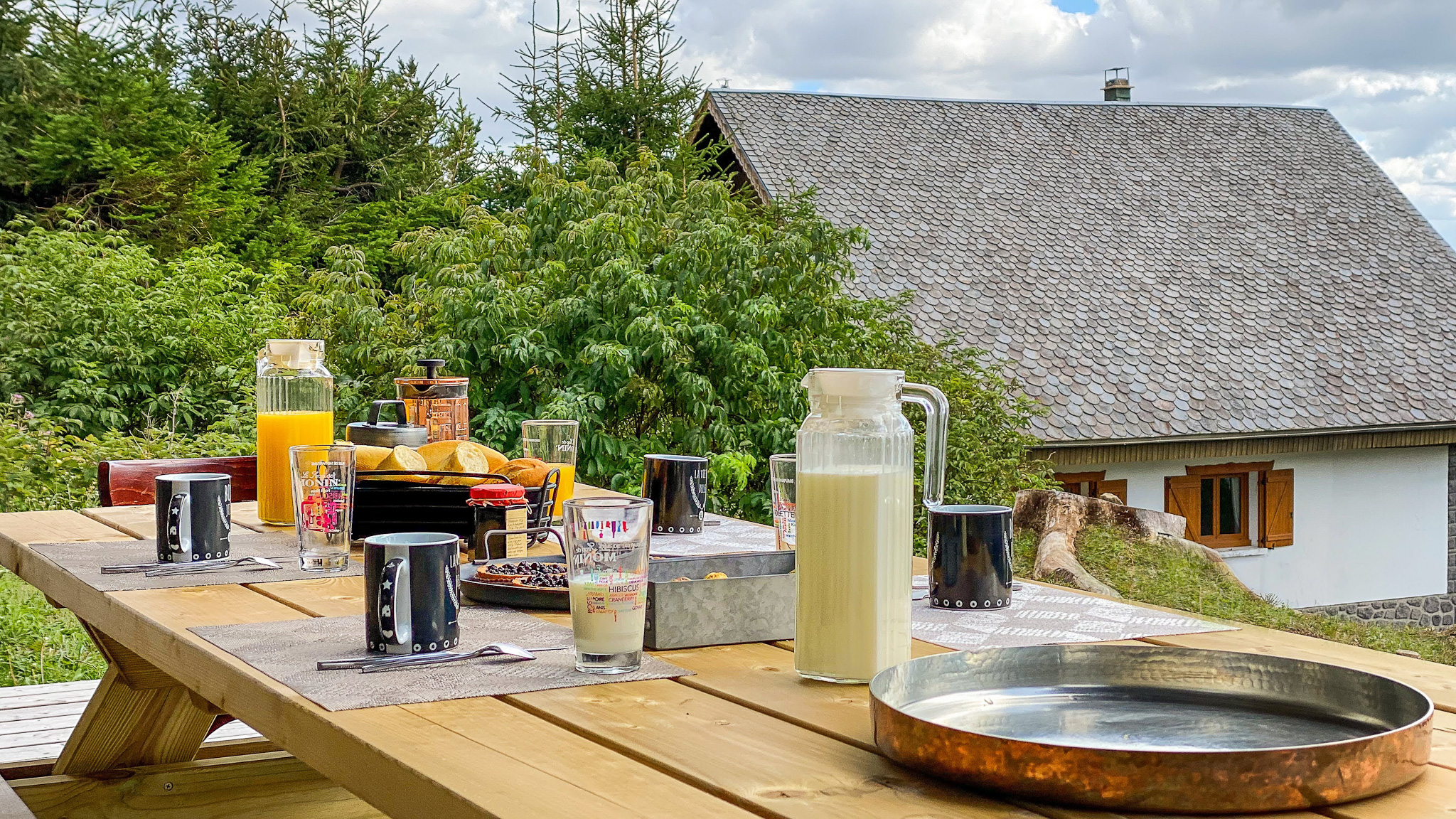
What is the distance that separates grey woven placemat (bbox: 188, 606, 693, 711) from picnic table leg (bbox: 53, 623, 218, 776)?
943 mm

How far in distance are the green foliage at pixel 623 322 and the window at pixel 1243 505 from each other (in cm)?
721

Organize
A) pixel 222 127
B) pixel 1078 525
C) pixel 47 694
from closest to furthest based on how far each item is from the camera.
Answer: pixel 47 694 → pixel 1078 525 → pixel 222 127

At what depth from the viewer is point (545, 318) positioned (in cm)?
641

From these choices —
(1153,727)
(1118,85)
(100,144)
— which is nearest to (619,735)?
(1153,727)

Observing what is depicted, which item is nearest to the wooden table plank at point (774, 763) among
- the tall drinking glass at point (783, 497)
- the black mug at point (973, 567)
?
the black mug at point (973, 567)

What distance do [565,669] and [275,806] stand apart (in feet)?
4.65

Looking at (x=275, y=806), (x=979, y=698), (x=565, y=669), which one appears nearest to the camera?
(x=979, y=698)

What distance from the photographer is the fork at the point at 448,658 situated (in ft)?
4.42

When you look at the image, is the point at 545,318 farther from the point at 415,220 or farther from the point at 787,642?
the point at 415,220

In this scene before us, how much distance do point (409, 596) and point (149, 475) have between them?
6.33ft

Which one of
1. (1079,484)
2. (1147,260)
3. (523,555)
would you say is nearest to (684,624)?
(523,555)

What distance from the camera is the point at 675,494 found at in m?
2.45

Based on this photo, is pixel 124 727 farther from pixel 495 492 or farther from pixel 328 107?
pixel 328 107

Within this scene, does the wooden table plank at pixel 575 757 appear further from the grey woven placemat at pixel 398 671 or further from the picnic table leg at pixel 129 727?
the picnic table leg at pixel 129 727
